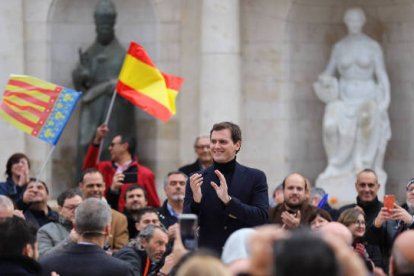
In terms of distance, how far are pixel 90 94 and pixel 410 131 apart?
4334 mm

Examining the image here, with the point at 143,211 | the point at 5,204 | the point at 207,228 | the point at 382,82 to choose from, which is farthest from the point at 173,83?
the point at 207,228

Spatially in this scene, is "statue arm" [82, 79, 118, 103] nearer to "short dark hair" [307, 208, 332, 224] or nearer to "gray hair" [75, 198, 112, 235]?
"short dark hair" [307, 208, 332, 224]

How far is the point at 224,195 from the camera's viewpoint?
10.6 m

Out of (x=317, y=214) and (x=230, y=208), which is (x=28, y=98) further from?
(x=230, y=208)

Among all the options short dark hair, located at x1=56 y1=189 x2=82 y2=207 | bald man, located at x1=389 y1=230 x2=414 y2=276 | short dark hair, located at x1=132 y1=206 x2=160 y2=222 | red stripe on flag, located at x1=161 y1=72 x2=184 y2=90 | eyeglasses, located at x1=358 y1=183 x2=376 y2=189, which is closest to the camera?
bald man, located at x1=389 y1=230 x2=414 y2=276

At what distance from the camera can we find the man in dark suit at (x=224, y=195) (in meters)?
10.7

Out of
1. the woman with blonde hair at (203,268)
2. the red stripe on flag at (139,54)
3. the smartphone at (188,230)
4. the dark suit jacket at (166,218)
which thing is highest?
the red stripe on flag at (139,54)

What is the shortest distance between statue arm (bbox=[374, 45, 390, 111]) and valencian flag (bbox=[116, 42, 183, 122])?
3571 millimetres

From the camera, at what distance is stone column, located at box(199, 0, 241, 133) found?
19.4 metres

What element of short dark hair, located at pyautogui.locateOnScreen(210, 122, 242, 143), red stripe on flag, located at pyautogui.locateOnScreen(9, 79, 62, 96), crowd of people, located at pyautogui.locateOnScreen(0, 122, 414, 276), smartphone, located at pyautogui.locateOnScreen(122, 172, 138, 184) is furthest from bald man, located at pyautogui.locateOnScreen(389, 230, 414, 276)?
smartphone, located at pyautogui.locateOnScreen(122, 172, 138, 184)

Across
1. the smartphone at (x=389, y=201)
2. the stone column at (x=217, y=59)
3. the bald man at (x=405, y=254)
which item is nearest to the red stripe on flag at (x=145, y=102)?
the stone column at (x=217, y=59)

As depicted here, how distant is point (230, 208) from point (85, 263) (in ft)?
4.33

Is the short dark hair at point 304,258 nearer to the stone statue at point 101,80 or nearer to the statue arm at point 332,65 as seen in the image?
the stone statue at point 101,80

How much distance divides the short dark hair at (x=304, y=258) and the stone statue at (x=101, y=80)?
12.7m
